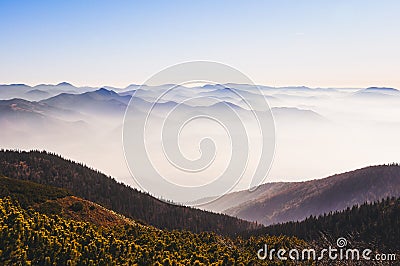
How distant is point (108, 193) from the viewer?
7042 inches

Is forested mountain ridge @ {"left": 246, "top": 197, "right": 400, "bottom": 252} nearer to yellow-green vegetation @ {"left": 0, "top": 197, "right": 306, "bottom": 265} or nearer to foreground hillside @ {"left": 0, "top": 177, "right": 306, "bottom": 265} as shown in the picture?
foreground hillside @ {"left": 0, "top": 177, "right": 306, "bottom": 265}

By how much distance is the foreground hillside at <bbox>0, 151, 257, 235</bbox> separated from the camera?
165 meters

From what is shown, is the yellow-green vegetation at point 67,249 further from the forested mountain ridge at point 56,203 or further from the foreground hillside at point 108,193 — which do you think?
the foreground hillside at point 108,193

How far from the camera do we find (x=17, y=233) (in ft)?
91.5

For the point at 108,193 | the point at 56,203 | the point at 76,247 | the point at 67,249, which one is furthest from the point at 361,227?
the point at 108,193

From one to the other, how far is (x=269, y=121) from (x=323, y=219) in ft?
306

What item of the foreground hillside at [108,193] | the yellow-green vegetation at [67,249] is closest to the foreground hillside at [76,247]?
the yellow-green vegetation at [67,249]

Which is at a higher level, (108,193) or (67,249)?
(108,193)

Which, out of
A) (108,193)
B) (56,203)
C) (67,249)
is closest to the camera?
(67,249)

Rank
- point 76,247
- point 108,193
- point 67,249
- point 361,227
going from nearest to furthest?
point 67,249
point 76,247
point 361,227
point 108,193

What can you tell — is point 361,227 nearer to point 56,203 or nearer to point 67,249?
point 56,203

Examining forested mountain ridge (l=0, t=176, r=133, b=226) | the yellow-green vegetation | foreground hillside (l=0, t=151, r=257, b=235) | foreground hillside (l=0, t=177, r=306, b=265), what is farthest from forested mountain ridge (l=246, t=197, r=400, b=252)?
foreground hillside (l=0, t=151, r=257, b=235)

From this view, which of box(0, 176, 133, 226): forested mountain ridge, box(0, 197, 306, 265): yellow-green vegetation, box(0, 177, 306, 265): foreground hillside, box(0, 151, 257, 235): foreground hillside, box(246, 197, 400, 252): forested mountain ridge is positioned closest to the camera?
box(0, 197, 306, 265): yellow-green vegetation

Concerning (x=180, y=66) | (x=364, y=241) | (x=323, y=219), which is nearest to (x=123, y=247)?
(x=180, y=66)
